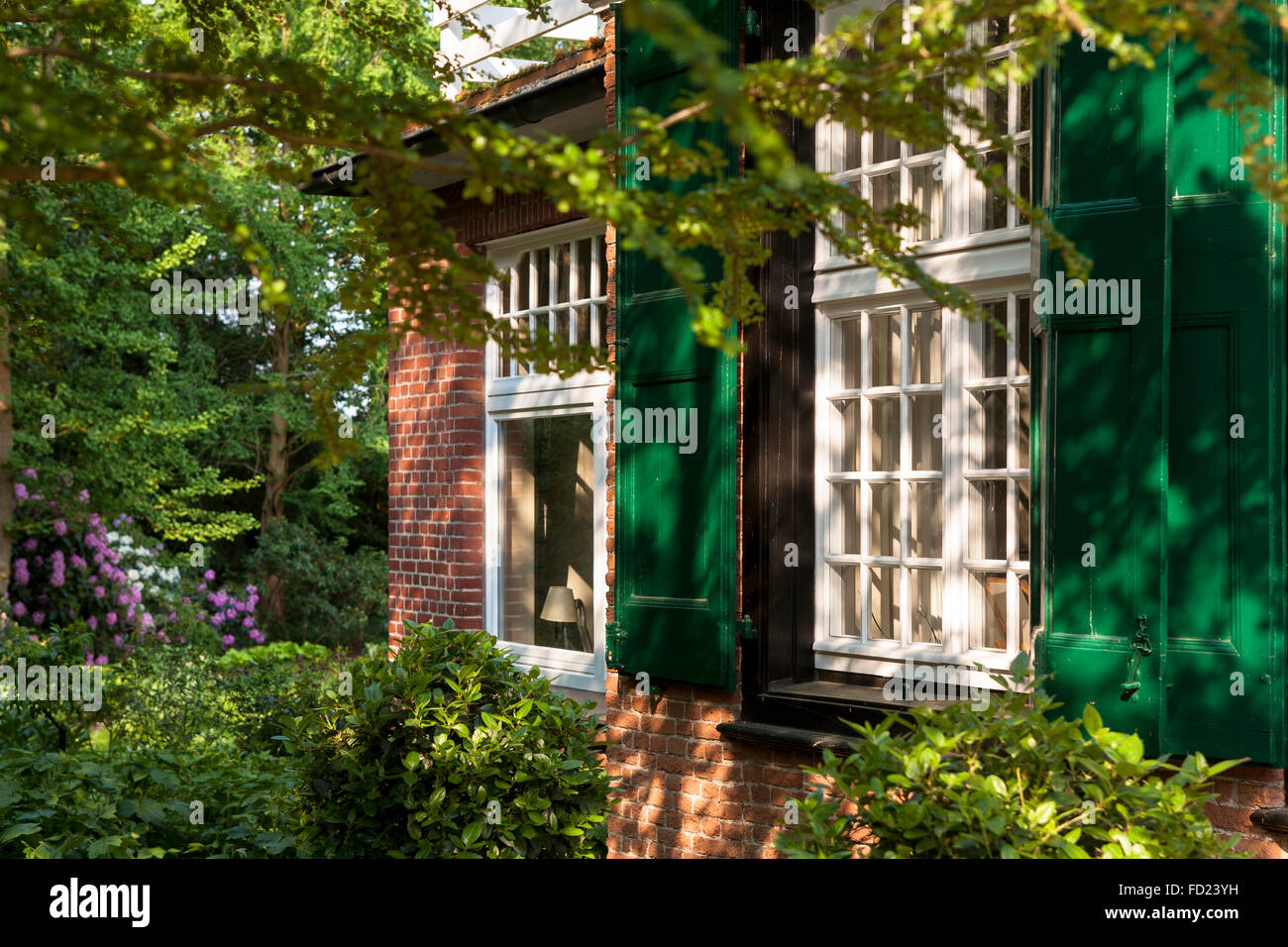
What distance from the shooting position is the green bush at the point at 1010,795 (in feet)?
8.33

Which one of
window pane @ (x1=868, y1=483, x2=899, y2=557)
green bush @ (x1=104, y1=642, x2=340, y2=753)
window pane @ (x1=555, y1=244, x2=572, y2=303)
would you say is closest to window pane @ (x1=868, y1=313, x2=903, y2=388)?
window pane @ (x1=868, y1=483, x2=899, y2=557)

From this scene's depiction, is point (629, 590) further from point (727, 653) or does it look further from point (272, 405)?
point (272, 405)

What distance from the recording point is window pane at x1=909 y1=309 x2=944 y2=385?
4406 millimetres

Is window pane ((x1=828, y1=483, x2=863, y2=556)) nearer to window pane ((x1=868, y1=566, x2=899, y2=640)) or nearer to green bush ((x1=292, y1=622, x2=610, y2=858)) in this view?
window pane ((x1=868, y1=566, x2=899, y2=640))

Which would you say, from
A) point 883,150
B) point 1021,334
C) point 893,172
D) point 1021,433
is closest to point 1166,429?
point 1021,433

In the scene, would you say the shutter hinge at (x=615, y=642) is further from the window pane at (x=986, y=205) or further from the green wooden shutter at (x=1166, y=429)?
the window pane at (x=986, y=205)

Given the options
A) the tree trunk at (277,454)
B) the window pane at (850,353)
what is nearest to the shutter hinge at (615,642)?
the window pane at (850,353)

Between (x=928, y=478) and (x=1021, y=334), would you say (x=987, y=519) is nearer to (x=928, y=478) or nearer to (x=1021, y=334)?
(x=928, y=478)

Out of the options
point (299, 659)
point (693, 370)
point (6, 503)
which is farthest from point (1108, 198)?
point (299, 659)

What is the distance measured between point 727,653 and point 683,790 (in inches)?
28.6

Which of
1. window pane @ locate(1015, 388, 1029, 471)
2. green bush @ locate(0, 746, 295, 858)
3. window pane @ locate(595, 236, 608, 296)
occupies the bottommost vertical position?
green bush @ locate(0, 746, 295, 858)

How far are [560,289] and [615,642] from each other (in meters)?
2.75

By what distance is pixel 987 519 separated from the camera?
4.23 meters

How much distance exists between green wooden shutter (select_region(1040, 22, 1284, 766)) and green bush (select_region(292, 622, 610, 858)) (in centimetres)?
189
